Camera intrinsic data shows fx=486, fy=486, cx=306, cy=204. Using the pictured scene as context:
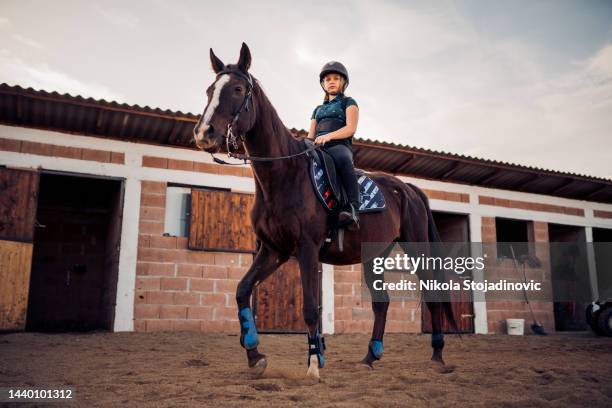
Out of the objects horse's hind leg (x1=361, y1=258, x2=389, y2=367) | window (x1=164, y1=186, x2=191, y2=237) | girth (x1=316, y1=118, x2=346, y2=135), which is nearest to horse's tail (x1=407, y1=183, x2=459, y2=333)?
horse's hind leg (x1=361, y1=258, x2=389, y2=367)

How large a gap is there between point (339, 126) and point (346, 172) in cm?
48

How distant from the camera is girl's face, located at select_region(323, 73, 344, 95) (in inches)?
190

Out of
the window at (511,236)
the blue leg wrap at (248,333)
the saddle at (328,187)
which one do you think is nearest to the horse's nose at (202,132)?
the saddle at (328,187)

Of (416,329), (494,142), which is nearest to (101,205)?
(416,329)

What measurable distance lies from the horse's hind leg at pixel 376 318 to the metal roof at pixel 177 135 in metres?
5.27

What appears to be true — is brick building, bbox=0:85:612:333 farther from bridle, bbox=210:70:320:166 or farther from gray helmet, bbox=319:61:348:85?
bridle, bbox=210:70:320:166

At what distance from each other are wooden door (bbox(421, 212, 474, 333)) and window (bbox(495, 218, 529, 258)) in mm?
2022

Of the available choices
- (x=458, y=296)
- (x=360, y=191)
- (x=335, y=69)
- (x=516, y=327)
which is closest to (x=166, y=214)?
(x=360, y=191)

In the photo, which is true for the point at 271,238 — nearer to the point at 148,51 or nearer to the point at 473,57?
the point at 148,51

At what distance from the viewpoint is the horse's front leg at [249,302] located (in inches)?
161

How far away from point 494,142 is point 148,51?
10730 millimetres

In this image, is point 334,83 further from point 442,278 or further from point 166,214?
point 166,214

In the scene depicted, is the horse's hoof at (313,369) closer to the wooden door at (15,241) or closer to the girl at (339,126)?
the girl at (339,126)

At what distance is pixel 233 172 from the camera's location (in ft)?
33.5
